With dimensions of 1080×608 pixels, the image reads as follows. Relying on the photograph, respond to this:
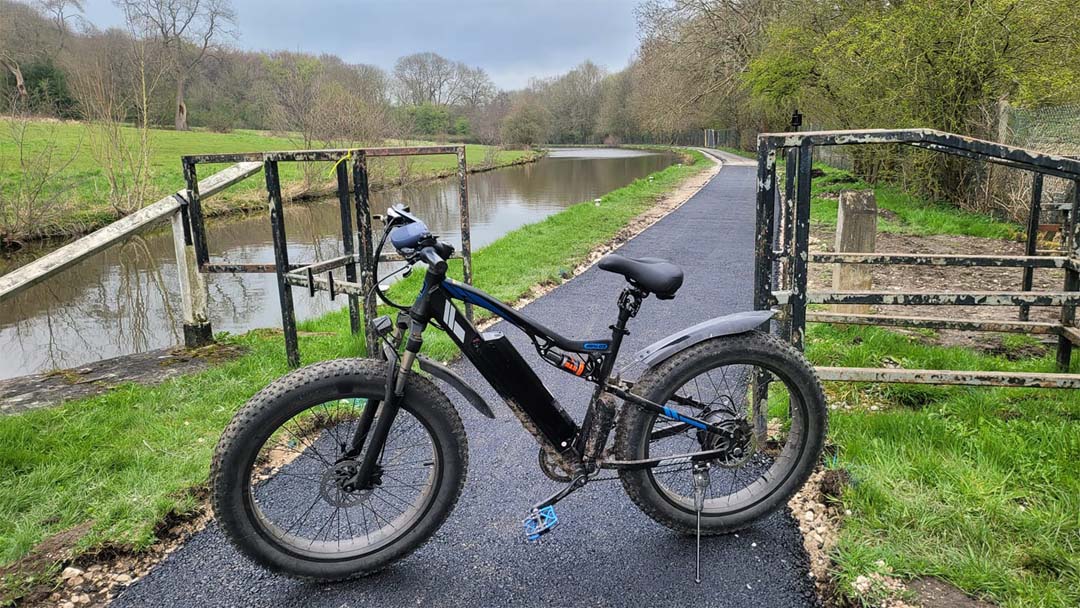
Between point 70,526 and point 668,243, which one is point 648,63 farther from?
point 70,526

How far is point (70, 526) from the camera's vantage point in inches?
124

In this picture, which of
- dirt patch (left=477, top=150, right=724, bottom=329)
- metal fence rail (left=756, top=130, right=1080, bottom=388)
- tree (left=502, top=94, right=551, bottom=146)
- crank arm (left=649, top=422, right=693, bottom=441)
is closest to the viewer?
crank arm (left=649, top=422, right=693, bottom=441)

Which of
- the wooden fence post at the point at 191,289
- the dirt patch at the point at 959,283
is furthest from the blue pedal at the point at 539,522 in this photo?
the wooden fence post at the point at 191,289

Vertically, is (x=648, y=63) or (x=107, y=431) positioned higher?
(x=648, y=63)

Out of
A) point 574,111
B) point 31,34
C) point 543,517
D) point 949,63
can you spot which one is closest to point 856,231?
point 543,517

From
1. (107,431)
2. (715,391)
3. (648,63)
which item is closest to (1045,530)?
(715,391)

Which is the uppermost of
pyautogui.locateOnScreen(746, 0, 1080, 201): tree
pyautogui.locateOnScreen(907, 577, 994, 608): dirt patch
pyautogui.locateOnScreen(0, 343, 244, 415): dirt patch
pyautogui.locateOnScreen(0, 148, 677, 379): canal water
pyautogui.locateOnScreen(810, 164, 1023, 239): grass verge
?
pyautogui.locateOnScreen(746, 0, 1080, 201): tree

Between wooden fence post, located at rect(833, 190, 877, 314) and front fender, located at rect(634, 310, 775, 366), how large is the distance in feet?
11.4

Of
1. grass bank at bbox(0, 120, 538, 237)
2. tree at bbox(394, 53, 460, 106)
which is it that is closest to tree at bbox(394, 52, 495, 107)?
tree at bbox(394, 53, 460, 106)

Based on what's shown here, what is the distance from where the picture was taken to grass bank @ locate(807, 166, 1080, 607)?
260 centimetres

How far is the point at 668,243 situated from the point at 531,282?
384 cm

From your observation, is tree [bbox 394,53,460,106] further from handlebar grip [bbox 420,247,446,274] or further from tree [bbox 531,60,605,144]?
handlebar grip [bbox 420,247,446,274]

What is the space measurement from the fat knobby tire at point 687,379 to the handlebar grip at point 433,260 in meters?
0.92

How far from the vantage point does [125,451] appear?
152 inches
